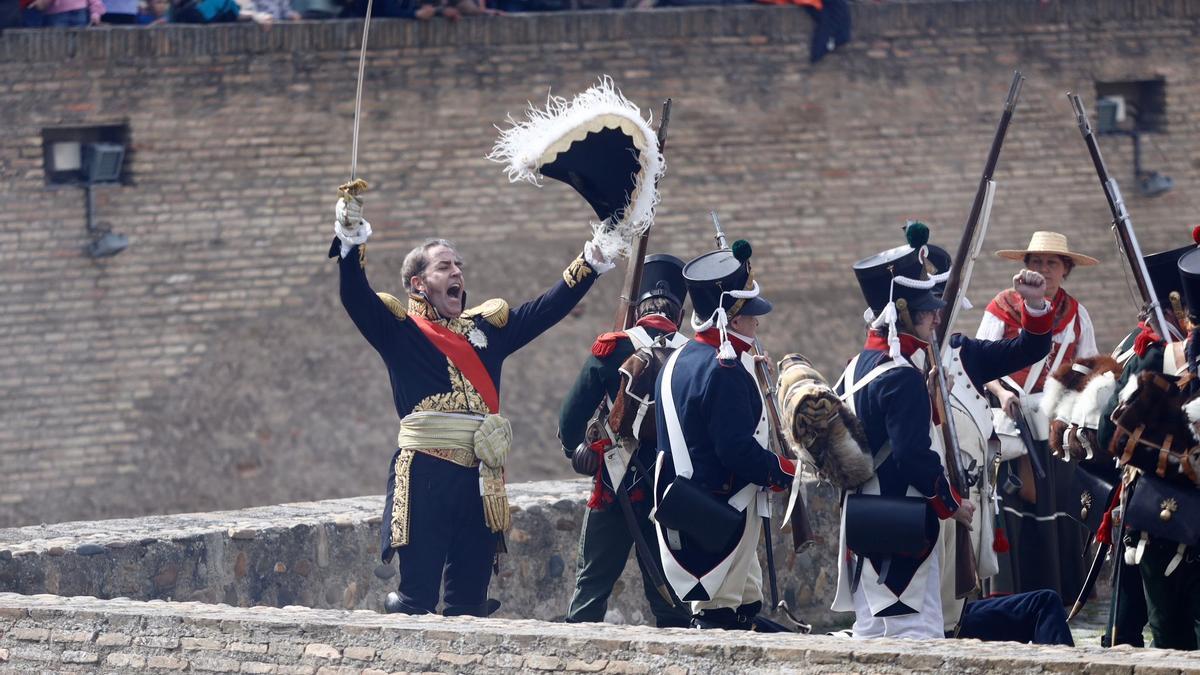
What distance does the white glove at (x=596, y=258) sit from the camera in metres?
7.97

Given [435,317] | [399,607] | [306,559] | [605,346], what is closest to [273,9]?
[306,559]

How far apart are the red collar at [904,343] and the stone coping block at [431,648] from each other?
5.31 feet

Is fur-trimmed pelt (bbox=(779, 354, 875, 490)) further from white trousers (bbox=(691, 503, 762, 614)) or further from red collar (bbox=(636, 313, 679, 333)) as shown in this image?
red collar (bbox=(636, 313, 679, 333))

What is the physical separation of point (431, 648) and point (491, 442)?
1933mm

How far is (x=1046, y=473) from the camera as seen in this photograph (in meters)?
8.94

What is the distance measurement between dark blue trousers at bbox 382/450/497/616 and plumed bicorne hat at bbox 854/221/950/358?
5.57ft

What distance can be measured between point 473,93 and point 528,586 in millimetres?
6005

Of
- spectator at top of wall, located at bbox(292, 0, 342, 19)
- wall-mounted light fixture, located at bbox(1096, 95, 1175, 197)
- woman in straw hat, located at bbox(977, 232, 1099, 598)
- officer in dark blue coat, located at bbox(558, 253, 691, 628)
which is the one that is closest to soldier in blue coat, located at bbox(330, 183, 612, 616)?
officer in dark blue coat, located at bbox(558, 253, 691, 628)

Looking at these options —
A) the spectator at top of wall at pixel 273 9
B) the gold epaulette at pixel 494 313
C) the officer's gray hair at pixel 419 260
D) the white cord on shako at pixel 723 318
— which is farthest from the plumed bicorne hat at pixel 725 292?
the spectator at top of wall at pixel 273 9

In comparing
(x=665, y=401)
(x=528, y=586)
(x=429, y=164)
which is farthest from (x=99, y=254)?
(x=665, y=401)

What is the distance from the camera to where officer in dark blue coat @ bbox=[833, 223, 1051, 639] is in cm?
684

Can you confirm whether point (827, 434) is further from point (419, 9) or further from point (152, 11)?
point (152, 11)

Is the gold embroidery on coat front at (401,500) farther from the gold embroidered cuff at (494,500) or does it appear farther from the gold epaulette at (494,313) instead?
the gold epaulette at (494,313)

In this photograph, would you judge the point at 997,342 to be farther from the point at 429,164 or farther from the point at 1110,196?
the point at 429,164
